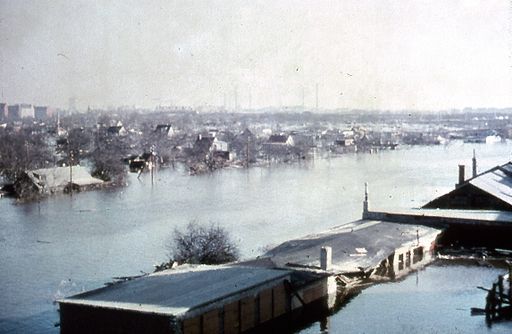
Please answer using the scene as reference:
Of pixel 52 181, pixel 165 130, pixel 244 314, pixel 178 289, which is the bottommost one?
pixel 244 314

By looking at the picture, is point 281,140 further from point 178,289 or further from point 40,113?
point 40,113

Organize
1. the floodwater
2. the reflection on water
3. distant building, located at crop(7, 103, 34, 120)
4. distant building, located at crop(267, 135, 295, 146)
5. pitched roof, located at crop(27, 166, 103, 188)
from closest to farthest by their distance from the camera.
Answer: the reflection on water, the floodwater, pitched roof, located at crop(27, 166, 103, 188), distant building, located at crop(267, 135, 295, 146), distant building, located at crop(7, 103, 34, 120)

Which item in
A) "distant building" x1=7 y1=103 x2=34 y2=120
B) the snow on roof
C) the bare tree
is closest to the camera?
the bare tree

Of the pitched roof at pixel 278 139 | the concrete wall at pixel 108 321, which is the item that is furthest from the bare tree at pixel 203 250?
the pitched roof at pixel 278 139

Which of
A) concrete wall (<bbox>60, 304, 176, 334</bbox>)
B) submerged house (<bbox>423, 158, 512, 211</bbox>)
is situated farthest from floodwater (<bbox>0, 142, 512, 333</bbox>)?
submerged house (<bbox>423, 158, 512, 211</bbox>)

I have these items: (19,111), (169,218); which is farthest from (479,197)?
(19,111)

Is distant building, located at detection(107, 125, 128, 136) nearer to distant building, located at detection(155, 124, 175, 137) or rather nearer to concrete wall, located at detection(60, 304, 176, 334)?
distant building, located at detection(155, 124, 175, 137)
